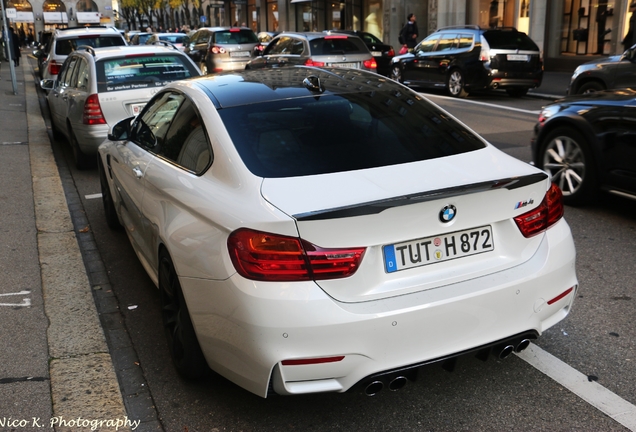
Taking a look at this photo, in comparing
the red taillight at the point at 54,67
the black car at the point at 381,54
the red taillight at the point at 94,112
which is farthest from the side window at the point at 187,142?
→ the black car at the point at 381,54

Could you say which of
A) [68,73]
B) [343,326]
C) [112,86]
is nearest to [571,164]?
[343,326]

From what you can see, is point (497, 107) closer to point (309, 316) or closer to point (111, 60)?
point (111, 60)

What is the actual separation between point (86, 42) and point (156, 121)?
1272 centimetres

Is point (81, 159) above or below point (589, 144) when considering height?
below

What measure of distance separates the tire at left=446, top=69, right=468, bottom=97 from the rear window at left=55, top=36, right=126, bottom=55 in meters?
7.88

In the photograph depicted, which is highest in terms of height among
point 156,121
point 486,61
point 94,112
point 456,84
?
point 156,121

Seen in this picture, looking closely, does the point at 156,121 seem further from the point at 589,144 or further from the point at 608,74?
the point at 608,74

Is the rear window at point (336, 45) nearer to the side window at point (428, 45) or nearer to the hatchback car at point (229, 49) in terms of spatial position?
the side window at point (428, 45)

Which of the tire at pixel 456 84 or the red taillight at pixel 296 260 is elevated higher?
the red taillight at pixel 296 260

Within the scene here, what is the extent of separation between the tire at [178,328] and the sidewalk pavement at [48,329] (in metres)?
0.35

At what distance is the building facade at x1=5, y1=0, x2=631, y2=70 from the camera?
22.6 m

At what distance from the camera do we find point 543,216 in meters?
3.44

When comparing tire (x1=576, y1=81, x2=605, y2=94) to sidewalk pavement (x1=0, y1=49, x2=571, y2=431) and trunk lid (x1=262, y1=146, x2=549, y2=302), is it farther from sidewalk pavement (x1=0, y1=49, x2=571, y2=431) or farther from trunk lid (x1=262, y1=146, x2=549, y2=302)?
trunk lid (x1=262, y1=146, x2=549, y2=302)

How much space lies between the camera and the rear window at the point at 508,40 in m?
17.2
